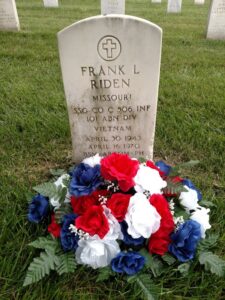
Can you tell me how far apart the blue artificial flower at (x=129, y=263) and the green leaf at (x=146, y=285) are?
1.3 inches

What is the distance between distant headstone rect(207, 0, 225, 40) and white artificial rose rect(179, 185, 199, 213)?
532cm

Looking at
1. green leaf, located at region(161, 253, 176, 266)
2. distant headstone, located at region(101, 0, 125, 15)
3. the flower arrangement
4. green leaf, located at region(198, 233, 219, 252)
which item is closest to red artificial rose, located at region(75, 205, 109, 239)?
the flower arrangement

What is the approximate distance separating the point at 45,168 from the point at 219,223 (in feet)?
4.30

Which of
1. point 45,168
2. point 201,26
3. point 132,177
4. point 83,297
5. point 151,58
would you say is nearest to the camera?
point 83,297

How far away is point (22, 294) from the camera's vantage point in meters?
1.61

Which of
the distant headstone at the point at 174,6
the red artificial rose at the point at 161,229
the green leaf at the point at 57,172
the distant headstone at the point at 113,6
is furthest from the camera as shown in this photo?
the distant headstone at the point at 174,6

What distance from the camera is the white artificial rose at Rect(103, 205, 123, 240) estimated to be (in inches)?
68.0

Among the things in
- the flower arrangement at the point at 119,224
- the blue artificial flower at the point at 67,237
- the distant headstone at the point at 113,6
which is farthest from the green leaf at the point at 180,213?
the distant headstone at the point at 113,6

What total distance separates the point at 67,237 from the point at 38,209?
0.92 ft

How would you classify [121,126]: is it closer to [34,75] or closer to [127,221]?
[127,221]

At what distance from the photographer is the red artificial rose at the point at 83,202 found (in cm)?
180

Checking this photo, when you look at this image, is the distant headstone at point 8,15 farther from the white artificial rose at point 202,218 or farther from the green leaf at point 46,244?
the white artificial rose at point 202,218

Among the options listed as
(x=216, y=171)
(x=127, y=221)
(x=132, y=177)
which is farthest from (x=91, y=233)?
(x=216, y=171)

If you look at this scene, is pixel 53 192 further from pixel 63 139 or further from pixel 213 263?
pixel 63 139
